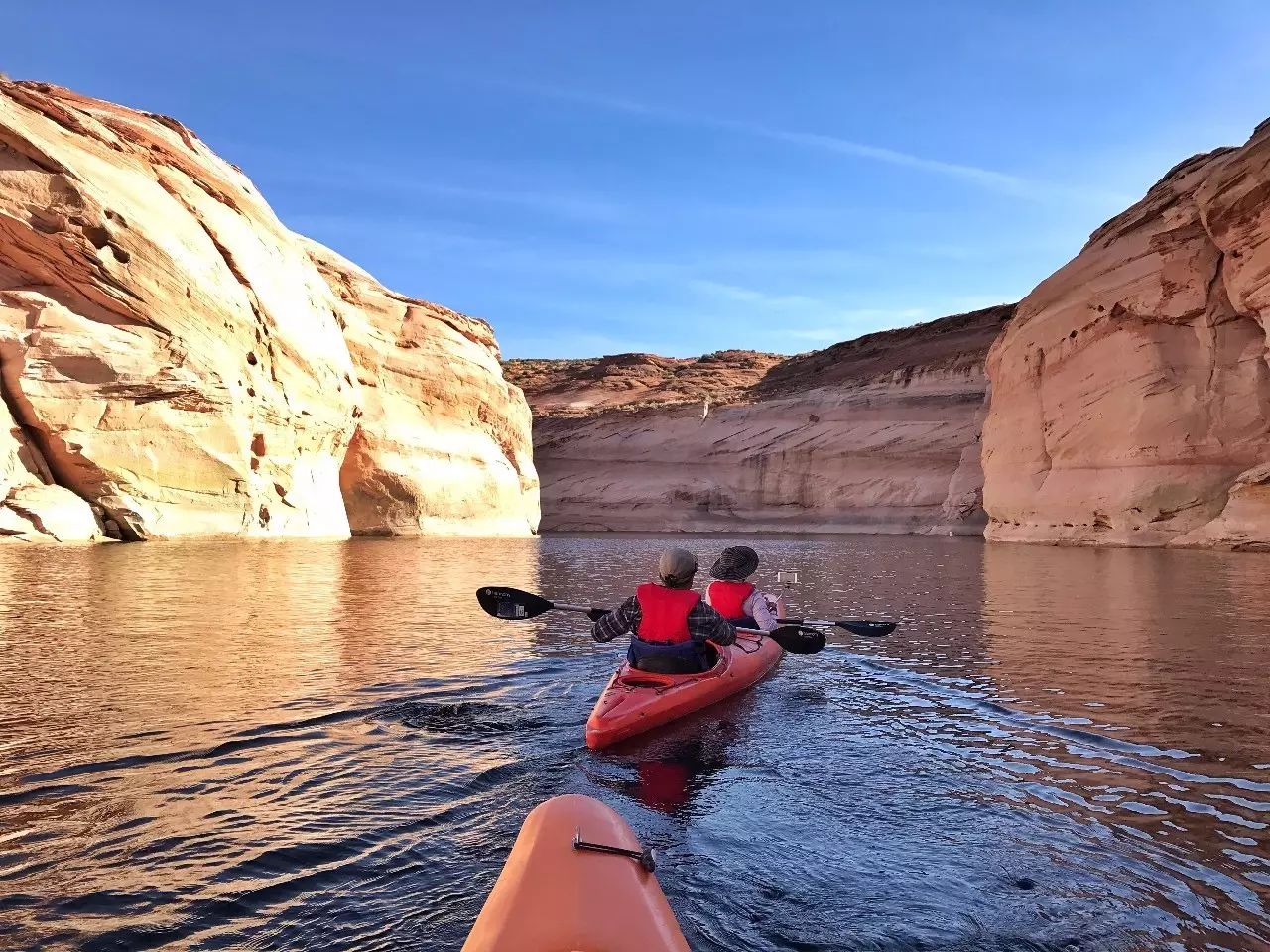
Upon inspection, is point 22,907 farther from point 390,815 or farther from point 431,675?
point 431,675

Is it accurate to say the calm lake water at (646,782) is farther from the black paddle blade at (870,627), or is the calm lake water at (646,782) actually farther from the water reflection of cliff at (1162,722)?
the black paddle blade at (870,627)

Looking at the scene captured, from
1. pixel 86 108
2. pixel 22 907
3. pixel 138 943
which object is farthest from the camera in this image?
pixel 86 108

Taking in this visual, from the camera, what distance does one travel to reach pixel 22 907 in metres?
2.83

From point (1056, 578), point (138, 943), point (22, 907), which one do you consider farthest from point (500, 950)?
point (1056, 578)

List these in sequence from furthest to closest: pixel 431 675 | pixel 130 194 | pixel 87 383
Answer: pixel 130 194, pixel 87 383, pixel 431 675

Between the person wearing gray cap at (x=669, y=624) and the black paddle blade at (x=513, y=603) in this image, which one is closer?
the person wearing gray cap at (x=669, y=624)

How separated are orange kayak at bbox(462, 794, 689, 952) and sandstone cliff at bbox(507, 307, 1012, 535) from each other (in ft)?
125

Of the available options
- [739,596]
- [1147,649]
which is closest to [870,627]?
[739,596]

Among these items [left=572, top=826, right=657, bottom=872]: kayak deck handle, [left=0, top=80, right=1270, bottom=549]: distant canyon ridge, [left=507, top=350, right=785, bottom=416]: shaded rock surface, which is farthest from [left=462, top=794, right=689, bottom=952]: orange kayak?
[left=507, top=350, right=785, bottom=416]: shaded rock surface

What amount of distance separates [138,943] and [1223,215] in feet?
87.4

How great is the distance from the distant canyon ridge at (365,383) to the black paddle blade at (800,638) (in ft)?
57.5

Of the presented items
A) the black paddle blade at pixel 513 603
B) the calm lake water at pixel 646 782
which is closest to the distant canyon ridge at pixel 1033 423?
the calm lake water at pixel 646 782

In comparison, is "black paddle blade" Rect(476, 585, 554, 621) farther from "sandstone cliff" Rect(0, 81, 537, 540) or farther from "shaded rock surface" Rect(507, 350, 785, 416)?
"shaded rock surface" Rect(507, 350, 785, 416)

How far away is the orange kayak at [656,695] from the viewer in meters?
5.12
